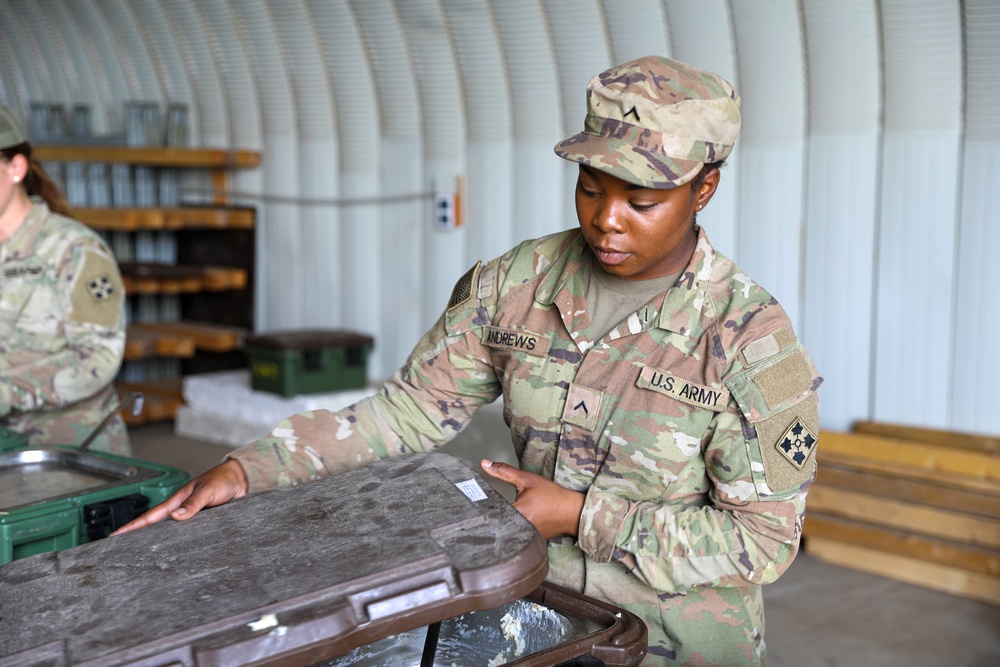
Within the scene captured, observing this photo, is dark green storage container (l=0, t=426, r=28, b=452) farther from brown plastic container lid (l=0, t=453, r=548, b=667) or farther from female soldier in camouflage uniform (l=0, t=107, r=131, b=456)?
brown plastic container lid (l=0, t=453, r=548, b=667)

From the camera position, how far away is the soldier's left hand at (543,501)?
1.72 m

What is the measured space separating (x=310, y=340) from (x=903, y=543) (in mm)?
3184

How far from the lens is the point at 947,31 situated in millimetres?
4012

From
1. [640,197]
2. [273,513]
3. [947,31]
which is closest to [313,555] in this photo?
[273,513]

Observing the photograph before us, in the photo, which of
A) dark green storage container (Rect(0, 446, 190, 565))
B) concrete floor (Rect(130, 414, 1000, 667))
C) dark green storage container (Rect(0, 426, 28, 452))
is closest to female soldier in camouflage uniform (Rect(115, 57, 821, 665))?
dark green storage container (Rect(0, 446, 190, 565))

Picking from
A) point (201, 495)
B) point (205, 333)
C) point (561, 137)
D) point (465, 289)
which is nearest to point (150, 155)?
point (205, 333)

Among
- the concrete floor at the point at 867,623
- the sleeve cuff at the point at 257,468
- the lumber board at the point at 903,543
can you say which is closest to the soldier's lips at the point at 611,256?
the sleeve cuff at the point at 257,468

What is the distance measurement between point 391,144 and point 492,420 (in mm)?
1746

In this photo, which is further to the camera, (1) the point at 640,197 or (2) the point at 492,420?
(2) the point at 492,420

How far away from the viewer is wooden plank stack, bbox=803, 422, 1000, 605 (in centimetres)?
409

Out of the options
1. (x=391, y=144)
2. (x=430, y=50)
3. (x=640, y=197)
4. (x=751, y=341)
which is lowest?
(x=751, y=341)

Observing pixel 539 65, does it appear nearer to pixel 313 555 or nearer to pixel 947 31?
pixel 947 31

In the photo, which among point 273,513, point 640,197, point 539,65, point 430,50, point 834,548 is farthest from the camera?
point 430,50

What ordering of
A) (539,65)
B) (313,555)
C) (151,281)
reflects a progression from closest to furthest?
(313,555) → (539,65) → (151,281)
